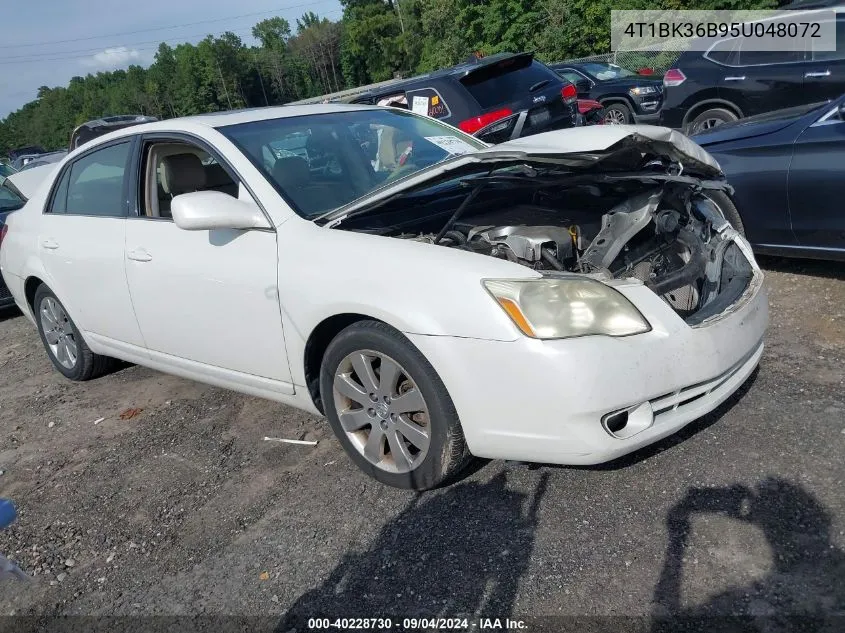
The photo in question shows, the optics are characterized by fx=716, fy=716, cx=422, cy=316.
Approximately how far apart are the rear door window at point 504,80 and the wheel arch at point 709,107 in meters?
2.20

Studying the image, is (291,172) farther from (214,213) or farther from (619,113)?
(619,113)

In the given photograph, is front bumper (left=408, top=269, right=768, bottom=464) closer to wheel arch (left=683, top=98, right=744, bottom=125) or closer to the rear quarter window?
the rear quarter window

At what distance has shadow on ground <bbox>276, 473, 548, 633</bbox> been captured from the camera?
2.34m

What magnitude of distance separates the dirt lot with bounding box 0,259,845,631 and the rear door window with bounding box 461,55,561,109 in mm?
4284

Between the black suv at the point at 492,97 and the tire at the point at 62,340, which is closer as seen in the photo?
the tire at the point at 62,340

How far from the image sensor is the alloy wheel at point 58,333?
4809 mm

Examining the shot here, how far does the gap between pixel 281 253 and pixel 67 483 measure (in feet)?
5.54

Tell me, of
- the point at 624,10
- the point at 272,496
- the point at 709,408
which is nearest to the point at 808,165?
the point at 709,408

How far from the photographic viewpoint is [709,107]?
28.8 feet

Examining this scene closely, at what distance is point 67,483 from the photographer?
3594mm

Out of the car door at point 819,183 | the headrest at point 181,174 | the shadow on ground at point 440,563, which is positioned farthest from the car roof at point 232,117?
the car door at point 819,183

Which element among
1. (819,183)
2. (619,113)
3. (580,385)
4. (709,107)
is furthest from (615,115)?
(580,385)

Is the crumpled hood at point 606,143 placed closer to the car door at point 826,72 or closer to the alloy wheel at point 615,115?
the car door at point 826,72

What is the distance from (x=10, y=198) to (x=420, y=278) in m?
7.58
